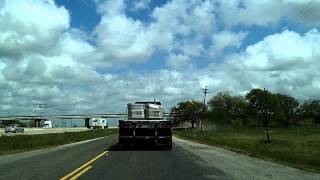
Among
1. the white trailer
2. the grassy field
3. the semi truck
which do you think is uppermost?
the white trailer

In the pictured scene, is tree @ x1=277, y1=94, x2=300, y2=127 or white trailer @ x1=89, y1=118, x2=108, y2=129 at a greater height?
tree @ x1=277, y1=94, x2=300, y2=127

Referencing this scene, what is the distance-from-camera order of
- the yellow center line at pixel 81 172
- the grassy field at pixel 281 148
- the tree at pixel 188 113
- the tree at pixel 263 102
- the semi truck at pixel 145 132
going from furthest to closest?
the tree at pixel 188 113 < the tree at pixel 263 102 < the semi truck at pixel 145 132 < the grassy field at pixel 281 148 < the yellow center line at pixel 81 172

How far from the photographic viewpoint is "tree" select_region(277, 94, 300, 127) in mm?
162000

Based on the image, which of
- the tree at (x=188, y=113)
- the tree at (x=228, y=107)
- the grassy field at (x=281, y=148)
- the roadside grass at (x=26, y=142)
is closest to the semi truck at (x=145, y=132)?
the grassy field at (x=281, y=148)

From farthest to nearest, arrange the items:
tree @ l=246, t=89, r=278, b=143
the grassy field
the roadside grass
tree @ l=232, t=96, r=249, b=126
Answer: tree @ l=232, t=96, r=249, b=126 < tree @ l=246, t=89, r=278, b=143 < the roadside grass < the grassy field

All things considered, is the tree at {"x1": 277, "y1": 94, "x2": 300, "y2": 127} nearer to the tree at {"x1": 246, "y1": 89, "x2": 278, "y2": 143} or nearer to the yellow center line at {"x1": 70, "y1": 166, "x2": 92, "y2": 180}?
the tree at {"x1": 246, "y1": 89, "x2": 278, "y2": 143}

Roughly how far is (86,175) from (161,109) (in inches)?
837

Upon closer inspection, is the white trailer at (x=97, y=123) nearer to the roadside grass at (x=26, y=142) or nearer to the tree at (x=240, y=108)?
the tree at (x=240, y=108)

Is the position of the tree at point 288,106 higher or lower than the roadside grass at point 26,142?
higher

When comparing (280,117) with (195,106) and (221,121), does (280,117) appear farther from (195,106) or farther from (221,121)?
(195,106)

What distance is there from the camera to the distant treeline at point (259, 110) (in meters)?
155

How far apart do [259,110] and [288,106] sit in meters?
11.2

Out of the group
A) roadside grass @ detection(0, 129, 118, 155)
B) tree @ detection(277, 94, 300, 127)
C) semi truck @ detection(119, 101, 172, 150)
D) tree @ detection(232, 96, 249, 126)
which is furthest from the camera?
tree @ detection(232, 96, 249, 126)

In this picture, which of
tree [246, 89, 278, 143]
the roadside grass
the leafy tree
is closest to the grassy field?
the roadside grass
